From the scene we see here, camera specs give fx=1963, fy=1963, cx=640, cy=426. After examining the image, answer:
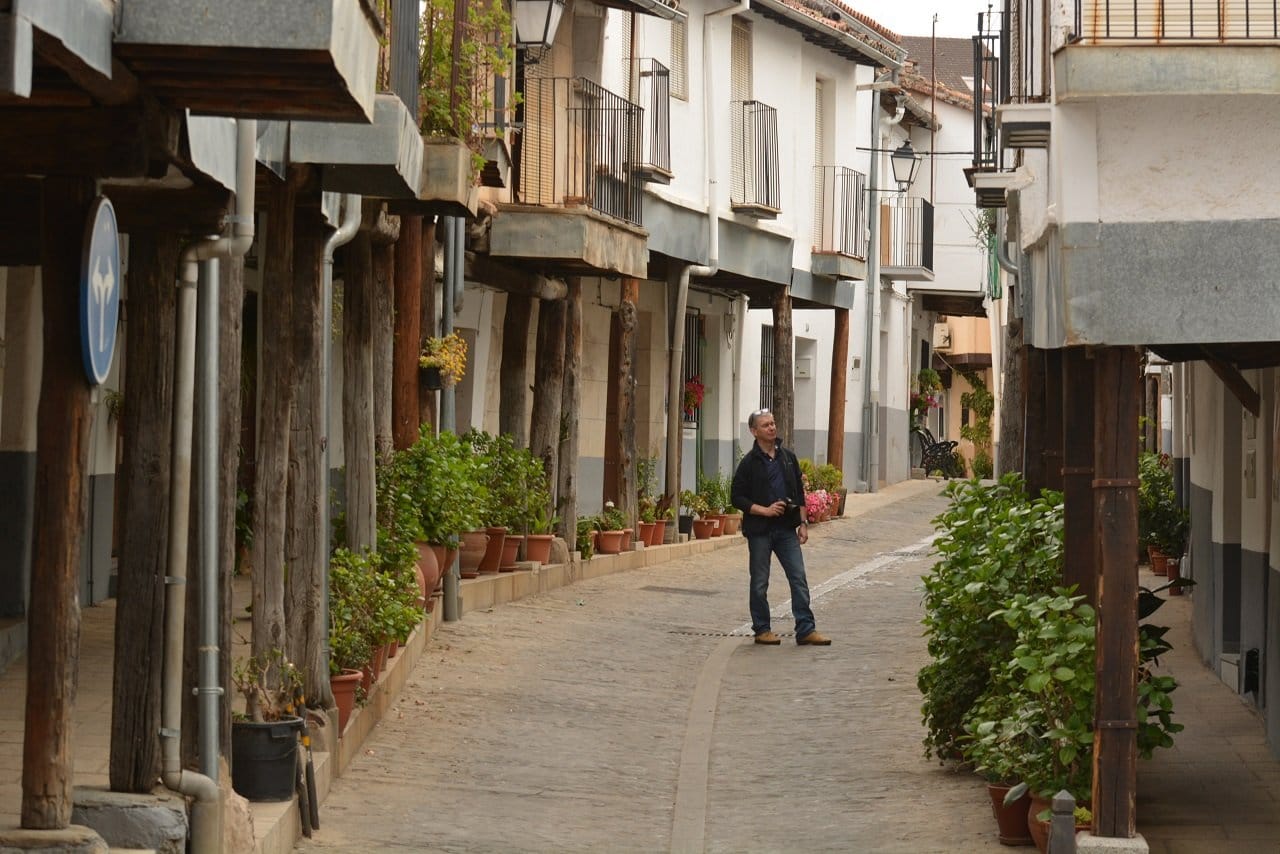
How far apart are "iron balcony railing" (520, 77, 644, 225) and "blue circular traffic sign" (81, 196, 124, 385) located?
11.9 meters

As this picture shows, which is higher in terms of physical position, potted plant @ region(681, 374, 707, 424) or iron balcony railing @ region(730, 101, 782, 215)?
iron balcony railing @ region(730, 101, 782, 215)

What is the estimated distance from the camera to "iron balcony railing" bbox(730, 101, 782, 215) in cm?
2467

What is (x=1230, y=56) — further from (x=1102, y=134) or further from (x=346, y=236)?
(x=346, y=236)

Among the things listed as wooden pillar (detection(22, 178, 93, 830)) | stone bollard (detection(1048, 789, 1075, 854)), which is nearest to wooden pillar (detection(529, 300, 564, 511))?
stone bollard (detection(1048, 789, 1075, 854))

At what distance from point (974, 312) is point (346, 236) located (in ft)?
107

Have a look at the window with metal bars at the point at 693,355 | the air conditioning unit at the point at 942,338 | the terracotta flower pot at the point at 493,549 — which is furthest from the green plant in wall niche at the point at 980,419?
the terracotta flower pot at the point at 493,549

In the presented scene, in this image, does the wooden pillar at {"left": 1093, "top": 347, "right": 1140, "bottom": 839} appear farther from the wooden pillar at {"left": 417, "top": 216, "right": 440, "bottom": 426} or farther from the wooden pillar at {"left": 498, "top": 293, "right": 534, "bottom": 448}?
the wooden pillar at {"left": 498, "top": 293, "right": 534, "bottom": 448}

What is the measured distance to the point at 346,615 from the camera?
10.5 meters

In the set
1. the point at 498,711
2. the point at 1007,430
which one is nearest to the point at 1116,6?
the point at 498,711

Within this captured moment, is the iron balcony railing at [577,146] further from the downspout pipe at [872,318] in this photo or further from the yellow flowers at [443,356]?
the downspout pipe at [872,318]

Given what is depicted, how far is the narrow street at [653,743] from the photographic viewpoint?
9.15 meters

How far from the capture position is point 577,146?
62.0ft

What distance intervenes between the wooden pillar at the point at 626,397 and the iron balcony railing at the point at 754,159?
3929 mm

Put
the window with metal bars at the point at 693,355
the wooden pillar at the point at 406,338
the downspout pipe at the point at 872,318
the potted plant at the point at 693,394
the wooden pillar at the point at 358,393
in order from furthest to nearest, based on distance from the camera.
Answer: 1. the downspout pipe at the point at 872,318
2. the window with metal bars at the point at 693,355
3. the potted plant at the point at 693,394
4. the wooden pillar at the point at 406,338
5. the wooden pillar at the point at 358,393
